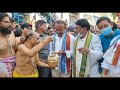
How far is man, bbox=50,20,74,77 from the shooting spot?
26.8ft

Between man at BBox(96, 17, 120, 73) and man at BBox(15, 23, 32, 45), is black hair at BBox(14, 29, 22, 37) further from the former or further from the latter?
man at BBox(96, 17, 120, 73)

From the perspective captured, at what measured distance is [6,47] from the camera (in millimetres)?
8039

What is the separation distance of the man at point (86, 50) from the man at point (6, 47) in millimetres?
714

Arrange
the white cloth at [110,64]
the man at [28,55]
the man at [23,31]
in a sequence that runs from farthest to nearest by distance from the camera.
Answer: the man at [23,31] → the man at [28,55] → the white cloth at [110,64]

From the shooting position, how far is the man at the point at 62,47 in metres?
8.17

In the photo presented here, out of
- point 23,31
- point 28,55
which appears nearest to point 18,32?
point 23,31

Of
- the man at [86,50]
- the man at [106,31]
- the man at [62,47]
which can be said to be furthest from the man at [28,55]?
the man at [106,31]

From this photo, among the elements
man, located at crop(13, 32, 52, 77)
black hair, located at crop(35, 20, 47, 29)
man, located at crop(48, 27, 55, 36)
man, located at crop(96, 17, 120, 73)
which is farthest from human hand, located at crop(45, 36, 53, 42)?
man, located at crop(96, 17, 120, 73)

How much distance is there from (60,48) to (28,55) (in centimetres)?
41

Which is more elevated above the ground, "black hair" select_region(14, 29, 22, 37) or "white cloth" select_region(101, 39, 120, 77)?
"black hair" select_region(14, 29, 22, 37)

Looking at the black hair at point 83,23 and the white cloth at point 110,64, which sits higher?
the black hair at point 83,23

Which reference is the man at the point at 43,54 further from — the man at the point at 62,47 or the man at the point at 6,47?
the man at the point at 6,47

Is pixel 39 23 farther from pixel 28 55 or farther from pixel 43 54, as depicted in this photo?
pixel 28 55
